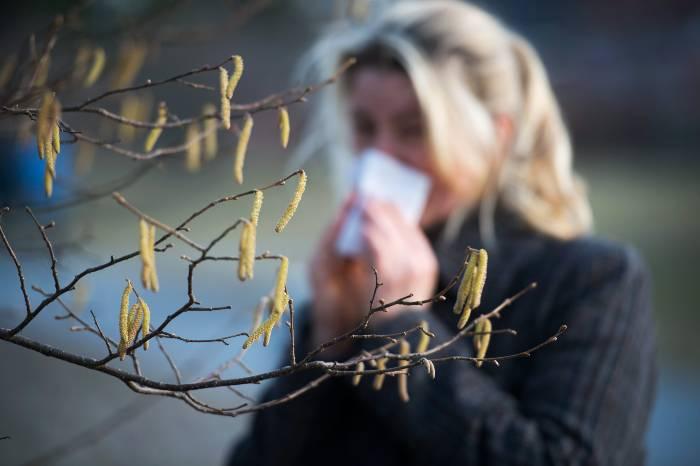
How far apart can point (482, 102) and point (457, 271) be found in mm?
551

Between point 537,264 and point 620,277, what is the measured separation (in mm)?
194

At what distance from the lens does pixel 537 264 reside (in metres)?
1.89

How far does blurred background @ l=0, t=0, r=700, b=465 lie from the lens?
156cm

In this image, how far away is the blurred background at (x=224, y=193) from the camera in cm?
156

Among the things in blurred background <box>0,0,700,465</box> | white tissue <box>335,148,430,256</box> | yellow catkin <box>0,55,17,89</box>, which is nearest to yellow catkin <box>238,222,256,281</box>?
blurred background <box>0,0,700,465</box>

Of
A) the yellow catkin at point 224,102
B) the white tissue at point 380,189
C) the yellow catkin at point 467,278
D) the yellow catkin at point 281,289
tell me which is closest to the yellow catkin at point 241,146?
the yellow catkin at point 224,102

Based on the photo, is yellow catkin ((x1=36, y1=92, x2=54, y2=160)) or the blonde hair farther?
the blonde hair

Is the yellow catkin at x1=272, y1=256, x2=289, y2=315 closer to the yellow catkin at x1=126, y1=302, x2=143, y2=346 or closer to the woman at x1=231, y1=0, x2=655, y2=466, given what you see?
the yellow catkin at x1=126, y1=302, x2=143, y2=346

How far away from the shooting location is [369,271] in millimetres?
1883

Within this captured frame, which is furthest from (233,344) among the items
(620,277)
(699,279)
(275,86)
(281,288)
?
(275,86)

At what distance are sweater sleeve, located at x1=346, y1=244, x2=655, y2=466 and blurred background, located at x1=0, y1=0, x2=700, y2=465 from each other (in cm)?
43

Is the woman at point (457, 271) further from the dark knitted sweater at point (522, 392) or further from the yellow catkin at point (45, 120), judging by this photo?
the yellow catkin at point (45, 120)

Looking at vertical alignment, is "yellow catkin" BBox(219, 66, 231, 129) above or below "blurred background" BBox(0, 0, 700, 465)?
above

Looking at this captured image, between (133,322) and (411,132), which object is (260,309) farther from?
(411,132)
